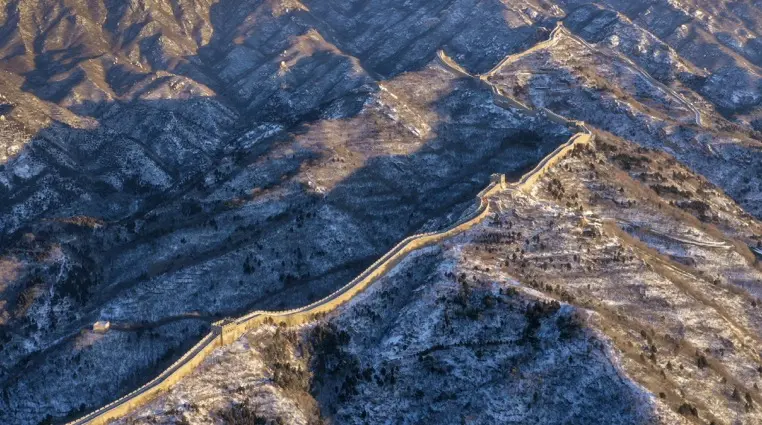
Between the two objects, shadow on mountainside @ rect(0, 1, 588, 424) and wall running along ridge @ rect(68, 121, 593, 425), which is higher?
shadow on mountainside @ rect(0, 1, 588, 424)

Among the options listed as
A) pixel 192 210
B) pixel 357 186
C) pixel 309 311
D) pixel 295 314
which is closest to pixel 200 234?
pixel 192 210

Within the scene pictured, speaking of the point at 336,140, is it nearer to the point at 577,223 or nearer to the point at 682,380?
the point at 577,223

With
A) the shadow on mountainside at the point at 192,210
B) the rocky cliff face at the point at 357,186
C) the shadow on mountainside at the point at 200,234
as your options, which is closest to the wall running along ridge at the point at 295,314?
the rocky cliff face at the point at 357,186

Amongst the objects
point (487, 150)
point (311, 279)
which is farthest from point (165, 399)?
point (487, 150)

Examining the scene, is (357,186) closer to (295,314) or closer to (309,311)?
(309,311)

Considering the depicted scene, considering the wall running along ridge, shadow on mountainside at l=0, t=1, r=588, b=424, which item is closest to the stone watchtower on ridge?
the wall running along ridge

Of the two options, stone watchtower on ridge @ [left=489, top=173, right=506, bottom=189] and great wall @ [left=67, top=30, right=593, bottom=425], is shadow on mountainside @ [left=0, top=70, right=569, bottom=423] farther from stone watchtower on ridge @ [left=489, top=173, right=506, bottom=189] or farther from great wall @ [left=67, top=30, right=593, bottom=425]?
great wall @ [left=67, top=30, right=593, bottom=425]

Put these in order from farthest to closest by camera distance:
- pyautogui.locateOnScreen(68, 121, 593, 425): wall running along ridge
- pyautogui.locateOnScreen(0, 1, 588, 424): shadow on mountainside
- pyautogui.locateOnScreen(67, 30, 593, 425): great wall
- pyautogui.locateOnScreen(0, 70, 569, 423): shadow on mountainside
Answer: pyautogui.locateOnScreen(0, 1, 588, 424): shadow on mountainside, pyautogui.locateOnScreen(0, 70, 569, 423): shadow on mountainside, pyautogui.locateOnScreen(67, 30, 593, 425): great wall, pyautogui.locateOnScreen(68, 121, 593, 425): wall running along ridge

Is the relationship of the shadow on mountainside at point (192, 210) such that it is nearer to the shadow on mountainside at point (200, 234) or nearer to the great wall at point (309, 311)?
the shadow on mountainside at point (200, 234)
